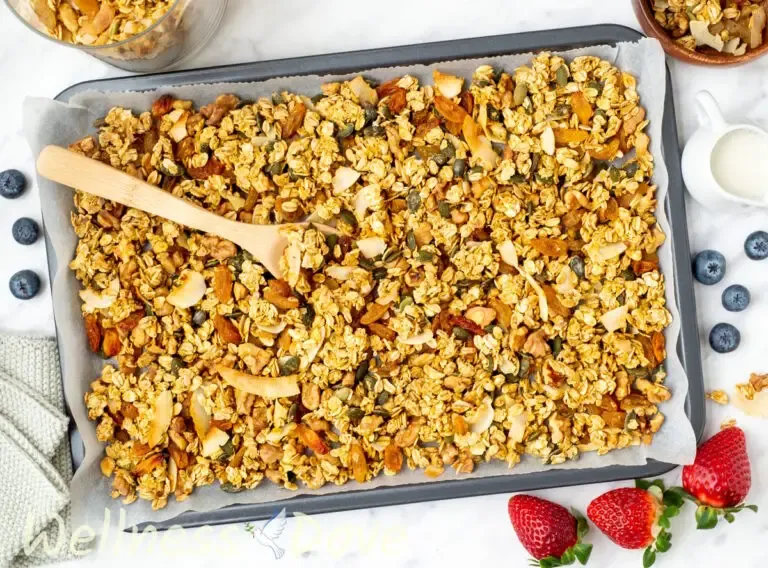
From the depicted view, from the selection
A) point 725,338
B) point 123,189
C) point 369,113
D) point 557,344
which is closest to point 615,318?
point 557,344

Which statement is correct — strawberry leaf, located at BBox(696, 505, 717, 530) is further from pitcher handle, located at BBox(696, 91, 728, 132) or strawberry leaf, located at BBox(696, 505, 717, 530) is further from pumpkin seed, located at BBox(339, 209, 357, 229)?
pumpkin seed, located at BBox(339, 209, 357, 229)

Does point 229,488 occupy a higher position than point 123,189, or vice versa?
point 123,189

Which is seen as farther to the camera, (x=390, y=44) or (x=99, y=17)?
(x=390, y=44)

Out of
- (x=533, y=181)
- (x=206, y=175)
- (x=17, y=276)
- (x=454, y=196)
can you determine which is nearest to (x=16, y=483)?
(x=17, y=276)

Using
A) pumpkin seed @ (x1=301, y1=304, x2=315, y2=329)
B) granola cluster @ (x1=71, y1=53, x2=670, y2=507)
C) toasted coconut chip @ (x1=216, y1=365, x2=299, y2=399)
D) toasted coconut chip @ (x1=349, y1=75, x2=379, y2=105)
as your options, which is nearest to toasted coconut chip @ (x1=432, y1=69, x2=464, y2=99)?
granola cluster @ (x1=71, y1=53, x2=670, y2=507)

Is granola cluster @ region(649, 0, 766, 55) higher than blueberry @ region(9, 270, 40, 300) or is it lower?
higher

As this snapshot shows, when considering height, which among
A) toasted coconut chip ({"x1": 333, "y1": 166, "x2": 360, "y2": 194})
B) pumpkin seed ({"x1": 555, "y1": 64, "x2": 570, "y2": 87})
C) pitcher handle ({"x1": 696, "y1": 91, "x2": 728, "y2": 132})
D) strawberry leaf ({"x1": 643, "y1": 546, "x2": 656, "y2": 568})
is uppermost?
pumpkin seed ({"x1": 555, "y1": 64, "x2": 570, "y2": 87})

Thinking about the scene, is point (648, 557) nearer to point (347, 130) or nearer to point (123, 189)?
point (347, 130)
